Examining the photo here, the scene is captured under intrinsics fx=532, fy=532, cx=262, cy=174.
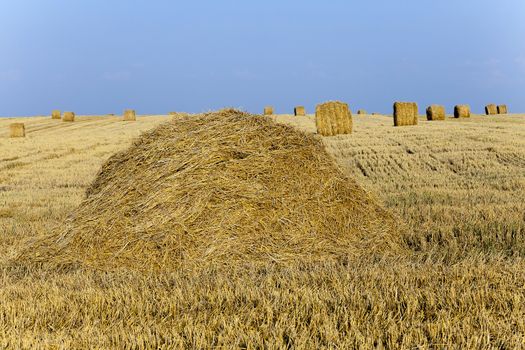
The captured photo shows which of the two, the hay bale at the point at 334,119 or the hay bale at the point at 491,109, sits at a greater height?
the hay bale at the point at 491,109

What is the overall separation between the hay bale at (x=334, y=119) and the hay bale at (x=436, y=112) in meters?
13.2

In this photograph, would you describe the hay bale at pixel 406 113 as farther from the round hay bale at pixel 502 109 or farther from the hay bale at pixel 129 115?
→ the hay bale at pixel 129 115

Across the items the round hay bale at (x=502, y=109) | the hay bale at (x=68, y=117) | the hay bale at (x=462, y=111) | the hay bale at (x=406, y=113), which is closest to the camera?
the hay bale at (x=406, y=113)

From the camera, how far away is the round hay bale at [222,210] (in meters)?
5.53

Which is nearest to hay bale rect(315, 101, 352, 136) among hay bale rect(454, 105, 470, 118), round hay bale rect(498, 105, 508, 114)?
hay bale rect(454, 105, 470, 118)

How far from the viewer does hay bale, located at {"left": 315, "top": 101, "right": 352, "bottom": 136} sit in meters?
23.6

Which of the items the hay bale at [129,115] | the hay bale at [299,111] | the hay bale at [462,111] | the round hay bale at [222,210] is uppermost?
the hay bale at [129,115]

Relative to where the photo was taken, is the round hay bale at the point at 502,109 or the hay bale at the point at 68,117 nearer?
the round hay bale at the point at 502,109

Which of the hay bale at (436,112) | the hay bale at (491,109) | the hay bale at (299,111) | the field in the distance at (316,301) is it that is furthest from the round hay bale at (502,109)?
the field in the distance at (316,301)

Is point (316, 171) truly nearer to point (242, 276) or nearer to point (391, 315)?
point (242, 276)

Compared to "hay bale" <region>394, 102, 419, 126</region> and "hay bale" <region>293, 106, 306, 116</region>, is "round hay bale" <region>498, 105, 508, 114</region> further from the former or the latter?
"hay bale" <region>394, 102, 419, 126</region>

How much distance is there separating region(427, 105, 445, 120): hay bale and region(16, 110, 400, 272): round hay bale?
98.3 feet

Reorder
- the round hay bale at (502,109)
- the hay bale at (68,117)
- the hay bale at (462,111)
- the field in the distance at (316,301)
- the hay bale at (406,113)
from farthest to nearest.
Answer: the hay bale at (68,117) < the round hay bale at (502,109) < the hay bale at (462,111) < the hay bale at (406,113) < the field in the distance at (316,301)

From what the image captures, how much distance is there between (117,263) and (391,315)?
3.07 meters
